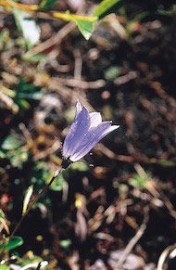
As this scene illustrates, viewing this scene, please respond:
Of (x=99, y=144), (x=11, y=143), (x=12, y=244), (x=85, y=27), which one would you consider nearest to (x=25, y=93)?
(x=11, y=143)

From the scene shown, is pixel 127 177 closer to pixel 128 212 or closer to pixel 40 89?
pixel 128 212

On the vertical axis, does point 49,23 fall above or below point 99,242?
above

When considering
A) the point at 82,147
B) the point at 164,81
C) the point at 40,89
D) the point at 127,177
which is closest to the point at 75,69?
the point at 40,89

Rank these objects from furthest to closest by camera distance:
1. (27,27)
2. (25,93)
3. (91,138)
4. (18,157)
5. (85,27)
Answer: (25,93) → (18,157) → (27,27) → (85,27) → (91,138)

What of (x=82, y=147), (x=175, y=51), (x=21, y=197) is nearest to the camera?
(x=82, y=147)

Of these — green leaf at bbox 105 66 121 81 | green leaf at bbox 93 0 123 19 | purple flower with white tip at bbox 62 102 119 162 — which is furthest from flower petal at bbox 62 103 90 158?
green leaf at bbox 105 66 121 81

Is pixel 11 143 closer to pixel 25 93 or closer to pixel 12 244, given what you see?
pixel 25 93

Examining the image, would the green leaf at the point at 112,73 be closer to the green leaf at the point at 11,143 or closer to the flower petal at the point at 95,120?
the green leaf at the point at 11,143
